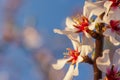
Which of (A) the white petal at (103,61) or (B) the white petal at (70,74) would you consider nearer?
(A) the white petal at (103,61)

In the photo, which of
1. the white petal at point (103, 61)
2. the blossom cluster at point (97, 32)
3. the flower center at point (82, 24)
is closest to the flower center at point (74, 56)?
the blossom cluster at point (97, 32)

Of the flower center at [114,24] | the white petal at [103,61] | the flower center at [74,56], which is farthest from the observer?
the flower center at [74,56]

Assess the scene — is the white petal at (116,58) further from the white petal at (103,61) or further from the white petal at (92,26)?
the white petal at (92,26)

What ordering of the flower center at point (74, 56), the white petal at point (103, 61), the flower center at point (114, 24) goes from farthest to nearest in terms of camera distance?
the flower center at point (74, 56) < the flower center at point (114, 24) < the white petal at point (103, 61)

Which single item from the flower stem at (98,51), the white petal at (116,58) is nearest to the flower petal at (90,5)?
the flower stem at (98,51)

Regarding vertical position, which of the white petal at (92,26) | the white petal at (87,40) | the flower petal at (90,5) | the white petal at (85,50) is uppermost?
the flower petal at (90,5)

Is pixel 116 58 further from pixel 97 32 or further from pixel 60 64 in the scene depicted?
pixel 60 64

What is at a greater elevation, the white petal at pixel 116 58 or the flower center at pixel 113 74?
the white petal at pixel 116 58

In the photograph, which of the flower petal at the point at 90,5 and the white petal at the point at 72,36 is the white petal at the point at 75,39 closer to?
the white petal at the point at 72,36

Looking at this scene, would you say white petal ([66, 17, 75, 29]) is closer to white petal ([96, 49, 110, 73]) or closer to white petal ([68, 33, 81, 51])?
white petal ([68, 33, 81, 51])
